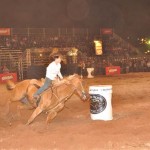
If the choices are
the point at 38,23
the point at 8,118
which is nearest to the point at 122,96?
the point at 8,118

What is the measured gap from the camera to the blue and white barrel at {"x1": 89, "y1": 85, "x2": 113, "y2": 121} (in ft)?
35.6

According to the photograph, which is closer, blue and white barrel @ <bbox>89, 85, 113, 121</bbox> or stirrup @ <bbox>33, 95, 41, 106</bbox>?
stirrup @ <bbox>33, 95, 41, 106</bbox>

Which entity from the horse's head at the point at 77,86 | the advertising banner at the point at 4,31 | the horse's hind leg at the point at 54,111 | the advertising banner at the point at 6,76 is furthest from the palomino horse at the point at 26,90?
the advertising banner at the point at 4,31

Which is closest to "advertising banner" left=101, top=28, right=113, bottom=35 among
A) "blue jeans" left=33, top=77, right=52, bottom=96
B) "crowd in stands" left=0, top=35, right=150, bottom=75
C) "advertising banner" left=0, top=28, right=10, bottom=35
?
"crowd in stands" left=0, top=35, right=150, bottom=75

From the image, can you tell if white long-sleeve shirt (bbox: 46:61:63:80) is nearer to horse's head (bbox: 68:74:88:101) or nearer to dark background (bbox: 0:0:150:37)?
horse's head (bbox: 68:74:88:101)

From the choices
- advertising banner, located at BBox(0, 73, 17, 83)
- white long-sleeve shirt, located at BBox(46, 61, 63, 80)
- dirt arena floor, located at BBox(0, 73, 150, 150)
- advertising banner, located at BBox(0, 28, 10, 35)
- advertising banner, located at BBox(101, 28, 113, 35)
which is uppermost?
advertising banner, located at BBox(101, 28, 113, 35)

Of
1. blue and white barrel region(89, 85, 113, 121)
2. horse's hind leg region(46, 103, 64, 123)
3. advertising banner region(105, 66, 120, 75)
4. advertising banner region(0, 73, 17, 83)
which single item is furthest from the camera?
advertising banner region(105, 66, 120, 75)

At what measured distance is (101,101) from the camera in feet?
35.8

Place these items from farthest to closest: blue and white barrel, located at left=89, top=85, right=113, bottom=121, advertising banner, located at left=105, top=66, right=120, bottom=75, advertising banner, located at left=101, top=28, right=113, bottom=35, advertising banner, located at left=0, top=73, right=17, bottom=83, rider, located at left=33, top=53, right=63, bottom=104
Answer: advertising banner, located at left=101, top=28, right=113, bottom=35, advertising banner, located at left=105, top=66, right=120, bottom=75, advertising banner, located at left=0, top=73, right=17, bottom=83, blue and white barrel, located at left=89, top=85, right=113, bottom=121, rider, located at left=33, top=53, right=63, bottom=104

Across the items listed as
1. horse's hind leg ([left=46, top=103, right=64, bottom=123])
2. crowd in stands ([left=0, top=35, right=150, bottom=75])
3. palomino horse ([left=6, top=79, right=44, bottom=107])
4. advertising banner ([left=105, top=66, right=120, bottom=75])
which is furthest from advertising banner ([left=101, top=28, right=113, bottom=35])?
horse's hind leg ([left=46, top=103, right=64, bottom=123])

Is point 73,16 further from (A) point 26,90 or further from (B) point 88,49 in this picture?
(A) point 26,90

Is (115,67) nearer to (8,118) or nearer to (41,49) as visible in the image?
(41,49)

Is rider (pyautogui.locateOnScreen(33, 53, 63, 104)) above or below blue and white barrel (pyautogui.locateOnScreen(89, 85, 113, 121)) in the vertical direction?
above

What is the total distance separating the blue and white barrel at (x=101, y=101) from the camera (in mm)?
10852
